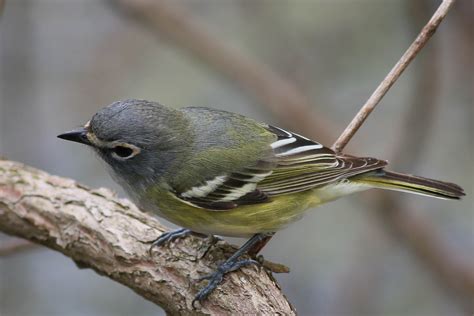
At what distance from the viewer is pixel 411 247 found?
5.72 metres

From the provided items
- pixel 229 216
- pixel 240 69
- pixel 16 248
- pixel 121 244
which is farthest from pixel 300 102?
pixel 16 248

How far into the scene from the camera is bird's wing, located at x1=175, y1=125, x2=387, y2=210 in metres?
3.86

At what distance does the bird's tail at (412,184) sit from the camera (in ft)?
13.2

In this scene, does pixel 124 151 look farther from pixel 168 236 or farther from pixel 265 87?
pixel 265 87

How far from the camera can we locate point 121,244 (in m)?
3.93

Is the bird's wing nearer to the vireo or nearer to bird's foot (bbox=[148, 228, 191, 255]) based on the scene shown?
the vireo

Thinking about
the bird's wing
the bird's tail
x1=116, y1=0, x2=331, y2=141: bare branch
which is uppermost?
x1=116, y1=0, x2=331, y2=141: bare branch

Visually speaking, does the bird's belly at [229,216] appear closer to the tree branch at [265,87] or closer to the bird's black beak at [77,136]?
the bird's black beak at [77,136]

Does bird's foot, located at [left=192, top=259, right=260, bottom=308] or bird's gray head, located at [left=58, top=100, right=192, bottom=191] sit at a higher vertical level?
bird's gray head, located at [left=58, top=100, right=192, bottom=191]

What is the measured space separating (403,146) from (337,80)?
6.19ft

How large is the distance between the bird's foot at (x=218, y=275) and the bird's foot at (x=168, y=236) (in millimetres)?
397

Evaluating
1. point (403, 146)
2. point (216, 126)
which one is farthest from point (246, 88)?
point (216, 126)

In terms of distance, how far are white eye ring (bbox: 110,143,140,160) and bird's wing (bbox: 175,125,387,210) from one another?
325 mm

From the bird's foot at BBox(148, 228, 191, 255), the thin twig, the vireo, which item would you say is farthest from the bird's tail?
the bird's foot at BBox(148, 228, 191, 255)
